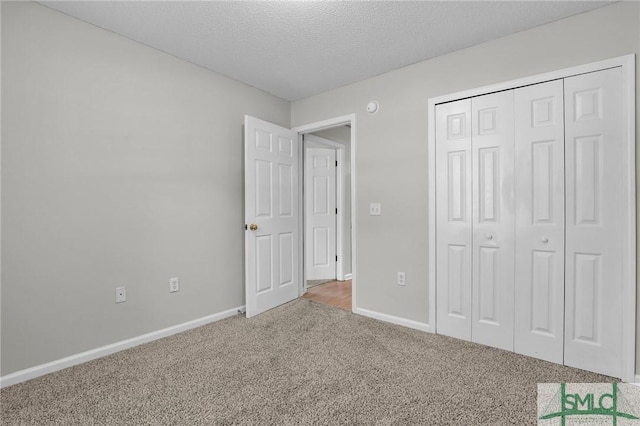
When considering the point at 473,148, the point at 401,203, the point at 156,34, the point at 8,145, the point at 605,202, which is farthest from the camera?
the point at 401,203

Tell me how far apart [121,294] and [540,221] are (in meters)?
3.10

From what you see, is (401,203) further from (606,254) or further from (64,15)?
(64,15)

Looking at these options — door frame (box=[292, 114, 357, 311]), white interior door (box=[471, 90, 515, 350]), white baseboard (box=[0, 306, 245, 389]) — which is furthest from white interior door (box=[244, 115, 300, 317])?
white interior door (box=[471, 90, 515, 350])

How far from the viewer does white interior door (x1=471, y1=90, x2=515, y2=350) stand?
89.7 inches

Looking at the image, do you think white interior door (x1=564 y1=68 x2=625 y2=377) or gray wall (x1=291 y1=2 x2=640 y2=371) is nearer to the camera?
white interior door (x1=564 y1=68 x2=625 y2=377)

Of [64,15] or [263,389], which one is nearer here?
[263,389]

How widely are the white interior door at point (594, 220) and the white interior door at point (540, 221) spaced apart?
50mm

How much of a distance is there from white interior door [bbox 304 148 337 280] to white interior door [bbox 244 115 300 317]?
0.87m

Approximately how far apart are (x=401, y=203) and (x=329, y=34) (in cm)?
151

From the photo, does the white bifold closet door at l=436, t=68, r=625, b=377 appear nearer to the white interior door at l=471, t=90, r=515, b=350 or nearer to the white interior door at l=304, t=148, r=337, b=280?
the white interior door at l=471, t=90, r=515, b=350

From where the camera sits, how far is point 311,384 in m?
1.86

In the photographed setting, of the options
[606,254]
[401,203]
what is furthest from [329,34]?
[606,254]

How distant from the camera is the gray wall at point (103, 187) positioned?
1.85m

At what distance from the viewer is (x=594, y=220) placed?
1971 millimetres
